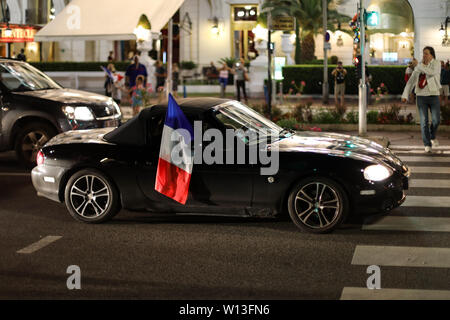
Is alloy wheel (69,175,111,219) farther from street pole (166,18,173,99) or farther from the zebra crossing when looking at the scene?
street pole (166,18,173,99)

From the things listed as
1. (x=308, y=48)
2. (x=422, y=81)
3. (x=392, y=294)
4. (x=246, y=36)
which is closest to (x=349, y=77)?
(x=308, y=48)

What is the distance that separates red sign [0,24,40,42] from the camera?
31750mm

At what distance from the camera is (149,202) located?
347 inches

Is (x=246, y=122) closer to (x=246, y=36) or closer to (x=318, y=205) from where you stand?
(x=318, y=205)

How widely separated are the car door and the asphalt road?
275mm

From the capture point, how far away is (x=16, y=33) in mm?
33438

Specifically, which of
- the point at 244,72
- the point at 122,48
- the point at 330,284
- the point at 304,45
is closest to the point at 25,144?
the point at 330,284

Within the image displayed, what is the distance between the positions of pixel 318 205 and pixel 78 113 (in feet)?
20.6

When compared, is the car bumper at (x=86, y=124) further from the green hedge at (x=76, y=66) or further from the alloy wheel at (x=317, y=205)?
the green hedge at (x=76, y=66)

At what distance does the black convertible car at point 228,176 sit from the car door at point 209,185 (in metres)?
0.01

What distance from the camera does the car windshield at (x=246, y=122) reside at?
888cm

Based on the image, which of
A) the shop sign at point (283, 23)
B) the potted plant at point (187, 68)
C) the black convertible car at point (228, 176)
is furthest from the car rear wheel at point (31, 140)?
the potted plant at point (187, 68)

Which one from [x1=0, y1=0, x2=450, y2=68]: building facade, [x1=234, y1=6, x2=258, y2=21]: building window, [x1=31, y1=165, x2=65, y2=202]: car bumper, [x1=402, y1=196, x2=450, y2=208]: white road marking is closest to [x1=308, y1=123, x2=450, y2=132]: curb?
[x1=402, y1=196, x2=450, y2=208]: white road marking

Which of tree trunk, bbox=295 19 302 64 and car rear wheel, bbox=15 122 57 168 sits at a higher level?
tree trunk, bbox=295 19 302 64
